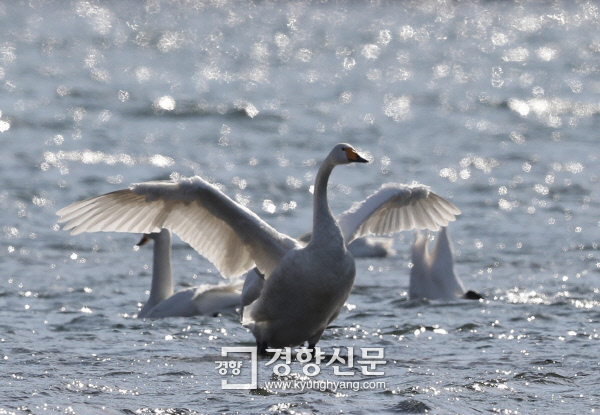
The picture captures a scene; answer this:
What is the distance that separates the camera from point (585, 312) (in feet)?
31.6

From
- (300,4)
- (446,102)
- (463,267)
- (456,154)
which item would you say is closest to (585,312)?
(463,267)

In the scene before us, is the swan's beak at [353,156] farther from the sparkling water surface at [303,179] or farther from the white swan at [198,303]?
the white swan at [198,303]

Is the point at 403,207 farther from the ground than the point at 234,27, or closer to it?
closer to it

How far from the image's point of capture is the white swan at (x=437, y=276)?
1020 centimetres

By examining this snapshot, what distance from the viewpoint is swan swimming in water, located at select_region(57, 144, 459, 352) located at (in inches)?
283

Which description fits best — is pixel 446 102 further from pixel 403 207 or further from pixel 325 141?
pixel 403 207

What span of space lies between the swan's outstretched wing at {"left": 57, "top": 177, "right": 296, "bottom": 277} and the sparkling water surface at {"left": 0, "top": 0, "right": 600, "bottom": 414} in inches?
31.4

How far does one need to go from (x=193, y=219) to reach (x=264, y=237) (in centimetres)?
56

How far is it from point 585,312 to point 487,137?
10.8m

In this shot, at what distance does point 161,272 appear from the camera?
1014cm

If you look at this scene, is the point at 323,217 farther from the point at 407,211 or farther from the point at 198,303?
the point at 198,303

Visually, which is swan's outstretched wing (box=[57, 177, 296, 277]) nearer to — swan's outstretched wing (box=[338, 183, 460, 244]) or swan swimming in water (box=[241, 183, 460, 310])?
swan swimming in water (box=[241, 183, 460, 310])
